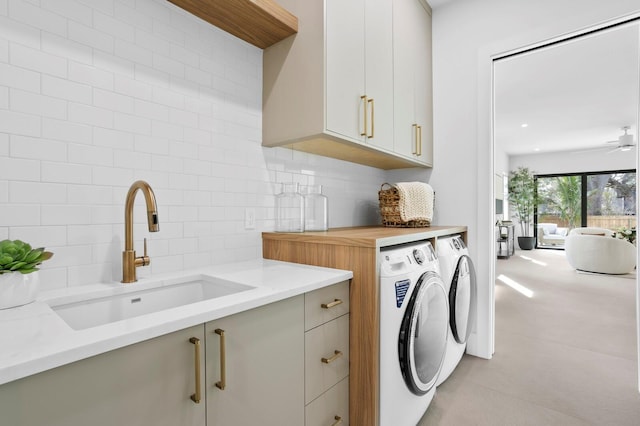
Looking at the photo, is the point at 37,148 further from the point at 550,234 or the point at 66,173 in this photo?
the point at 550,234

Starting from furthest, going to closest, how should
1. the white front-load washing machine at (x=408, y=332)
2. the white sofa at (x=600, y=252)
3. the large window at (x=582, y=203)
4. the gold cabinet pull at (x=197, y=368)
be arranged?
1. the large window at (x=582, y=203)
2. the white sofa at (x=600, y=252)
3. the white front-load washing machine at (x=408, y=332)
4. the gold cabinet pull at (x=197, y=368)

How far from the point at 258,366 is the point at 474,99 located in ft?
7.62

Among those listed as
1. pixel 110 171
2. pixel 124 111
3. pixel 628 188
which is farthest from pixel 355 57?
pixel 628 188

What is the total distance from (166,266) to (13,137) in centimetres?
68

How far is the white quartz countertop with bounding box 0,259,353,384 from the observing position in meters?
0.58

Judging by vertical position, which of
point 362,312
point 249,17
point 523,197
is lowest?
point 362,312

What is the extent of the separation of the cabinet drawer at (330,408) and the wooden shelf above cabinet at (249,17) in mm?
1699

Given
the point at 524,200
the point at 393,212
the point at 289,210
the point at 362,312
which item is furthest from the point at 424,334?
the point at 524,200

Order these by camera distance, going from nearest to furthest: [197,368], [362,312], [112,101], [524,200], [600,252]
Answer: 1. [197,368]
2. [112,101]
3. [362,312]
4. [600,252]
5. [524,200]

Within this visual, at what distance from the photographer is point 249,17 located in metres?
1.50

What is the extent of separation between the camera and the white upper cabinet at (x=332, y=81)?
1.57 meters

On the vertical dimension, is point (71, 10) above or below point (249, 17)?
below

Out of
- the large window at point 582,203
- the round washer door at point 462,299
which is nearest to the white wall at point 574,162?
the large window at point 582,203

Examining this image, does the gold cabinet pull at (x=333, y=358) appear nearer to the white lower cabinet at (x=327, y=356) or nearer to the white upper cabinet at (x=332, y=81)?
the white lower cabinet at (x=327, y=356)
